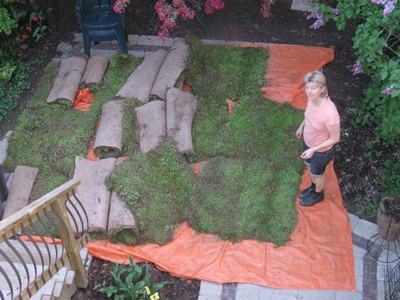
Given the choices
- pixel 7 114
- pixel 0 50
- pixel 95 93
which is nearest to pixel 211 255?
pixel 95 93

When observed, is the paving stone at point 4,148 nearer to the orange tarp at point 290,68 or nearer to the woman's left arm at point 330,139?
the orange tarp at point 290,68

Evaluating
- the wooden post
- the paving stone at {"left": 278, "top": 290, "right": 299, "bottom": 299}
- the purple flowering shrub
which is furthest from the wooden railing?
the purple flowering shrub

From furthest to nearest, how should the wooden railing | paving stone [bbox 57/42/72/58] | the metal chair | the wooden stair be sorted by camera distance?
paving stone [bbox 57/42/72/58], the metal chair, the wooden stair, the wooden railing

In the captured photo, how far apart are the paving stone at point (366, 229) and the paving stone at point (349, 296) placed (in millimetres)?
671

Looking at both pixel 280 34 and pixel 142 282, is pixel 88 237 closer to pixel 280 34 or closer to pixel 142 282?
pixel 142 282

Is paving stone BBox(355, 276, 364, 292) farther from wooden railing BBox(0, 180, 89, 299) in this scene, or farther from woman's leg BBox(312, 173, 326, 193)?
wooden railing BBox(0, 180, 89, 299)

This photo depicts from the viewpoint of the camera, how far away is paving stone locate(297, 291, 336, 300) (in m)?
4.68

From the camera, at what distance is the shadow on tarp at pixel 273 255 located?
191 inches

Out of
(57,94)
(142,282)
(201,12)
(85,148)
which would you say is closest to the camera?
(142,282)

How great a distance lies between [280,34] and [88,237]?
454 centimetres

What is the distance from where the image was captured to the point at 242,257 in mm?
5016

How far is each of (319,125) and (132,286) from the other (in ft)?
7.29

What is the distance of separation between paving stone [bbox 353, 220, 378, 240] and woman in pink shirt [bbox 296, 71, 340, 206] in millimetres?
665

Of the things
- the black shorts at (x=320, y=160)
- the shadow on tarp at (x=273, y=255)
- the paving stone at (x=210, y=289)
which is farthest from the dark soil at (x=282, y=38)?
the paving stone at (x=210, y=289)
